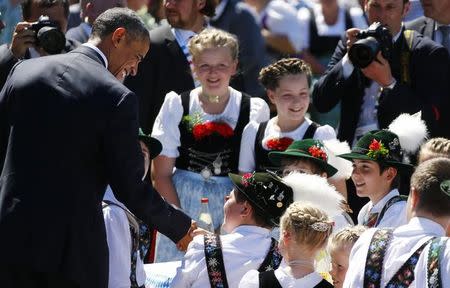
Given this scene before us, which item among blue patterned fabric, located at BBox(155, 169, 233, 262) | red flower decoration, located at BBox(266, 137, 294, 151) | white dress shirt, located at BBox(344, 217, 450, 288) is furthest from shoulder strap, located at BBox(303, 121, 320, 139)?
white dress shirt, located at BBox(344, 217, 450, 288)

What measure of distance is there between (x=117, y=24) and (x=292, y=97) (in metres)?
1.88

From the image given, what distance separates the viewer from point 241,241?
20.6ft

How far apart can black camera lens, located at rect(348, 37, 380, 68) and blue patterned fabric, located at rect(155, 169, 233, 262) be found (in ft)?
3.81

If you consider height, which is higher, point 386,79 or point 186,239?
point 386,79

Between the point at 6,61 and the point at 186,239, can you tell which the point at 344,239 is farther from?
the point at 6,61

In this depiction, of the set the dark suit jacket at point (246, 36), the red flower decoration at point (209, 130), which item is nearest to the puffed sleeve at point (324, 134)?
the red flower decoration at point (209, 130)

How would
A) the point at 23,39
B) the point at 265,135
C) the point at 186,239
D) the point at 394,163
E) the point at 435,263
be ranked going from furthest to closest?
the point at 23,39
the point at 265,135
the point at 394,163
the point at 186,239
the point at 435,263

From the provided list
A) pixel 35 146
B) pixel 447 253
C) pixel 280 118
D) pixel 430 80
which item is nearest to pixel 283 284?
pixel 447 253

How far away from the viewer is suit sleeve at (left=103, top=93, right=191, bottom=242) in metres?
6.06

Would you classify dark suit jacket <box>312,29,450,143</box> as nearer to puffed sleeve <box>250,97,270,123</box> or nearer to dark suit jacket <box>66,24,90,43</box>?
puffed sleeve <box>250,97,270,123</box>

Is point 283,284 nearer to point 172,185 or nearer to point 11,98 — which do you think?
point 11,98

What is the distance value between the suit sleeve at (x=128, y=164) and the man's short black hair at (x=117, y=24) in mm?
485

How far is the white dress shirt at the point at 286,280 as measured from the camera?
576 centimetres

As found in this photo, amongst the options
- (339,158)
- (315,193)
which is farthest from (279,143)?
(315,193)
